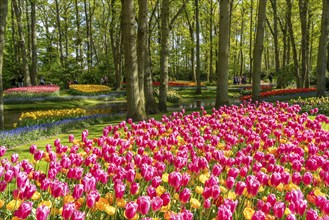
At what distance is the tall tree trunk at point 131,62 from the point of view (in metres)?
13.0

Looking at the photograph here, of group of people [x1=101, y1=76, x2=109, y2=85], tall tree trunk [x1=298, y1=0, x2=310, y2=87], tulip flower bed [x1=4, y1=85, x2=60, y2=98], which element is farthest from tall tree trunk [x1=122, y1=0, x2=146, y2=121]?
group of people [x1=101, y1=76, x2=109, y2=85]

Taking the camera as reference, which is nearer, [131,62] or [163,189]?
[163,189]

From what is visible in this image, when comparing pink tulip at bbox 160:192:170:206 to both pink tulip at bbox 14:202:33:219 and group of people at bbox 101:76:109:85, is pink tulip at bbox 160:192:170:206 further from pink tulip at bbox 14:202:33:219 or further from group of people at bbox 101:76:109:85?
group of people at bbox 101:76:109:85

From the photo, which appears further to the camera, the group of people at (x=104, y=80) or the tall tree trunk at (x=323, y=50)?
the group of people at (x=104, y=80)

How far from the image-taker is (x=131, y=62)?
518 inches

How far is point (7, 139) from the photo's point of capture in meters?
9.60

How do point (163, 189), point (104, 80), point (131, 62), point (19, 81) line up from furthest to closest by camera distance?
point (104, 80) < point (19, 81) < point (131, 62) < point (163, 189)

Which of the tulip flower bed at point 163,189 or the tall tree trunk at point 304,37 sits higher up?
the tall tree trunk at point 304,37

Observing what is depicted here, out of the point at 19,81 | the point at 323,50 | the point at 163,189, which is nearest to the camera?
the point at 163,189

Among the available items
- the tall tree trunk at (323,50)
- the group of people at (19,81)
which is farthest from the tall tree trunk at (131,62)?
the group of people at (19,81)

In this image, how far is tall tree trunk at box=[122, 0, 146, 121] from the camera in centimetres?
1301

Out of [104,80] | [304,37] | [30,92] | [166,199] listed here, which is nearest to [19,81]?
[104,80]

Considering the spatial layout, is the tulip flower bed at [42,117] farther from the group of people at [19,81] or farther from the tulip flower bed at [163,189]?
the group of people at [19,81]

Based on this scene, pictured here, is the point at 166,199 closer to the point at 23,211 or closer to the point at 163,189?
the point at 163,189
